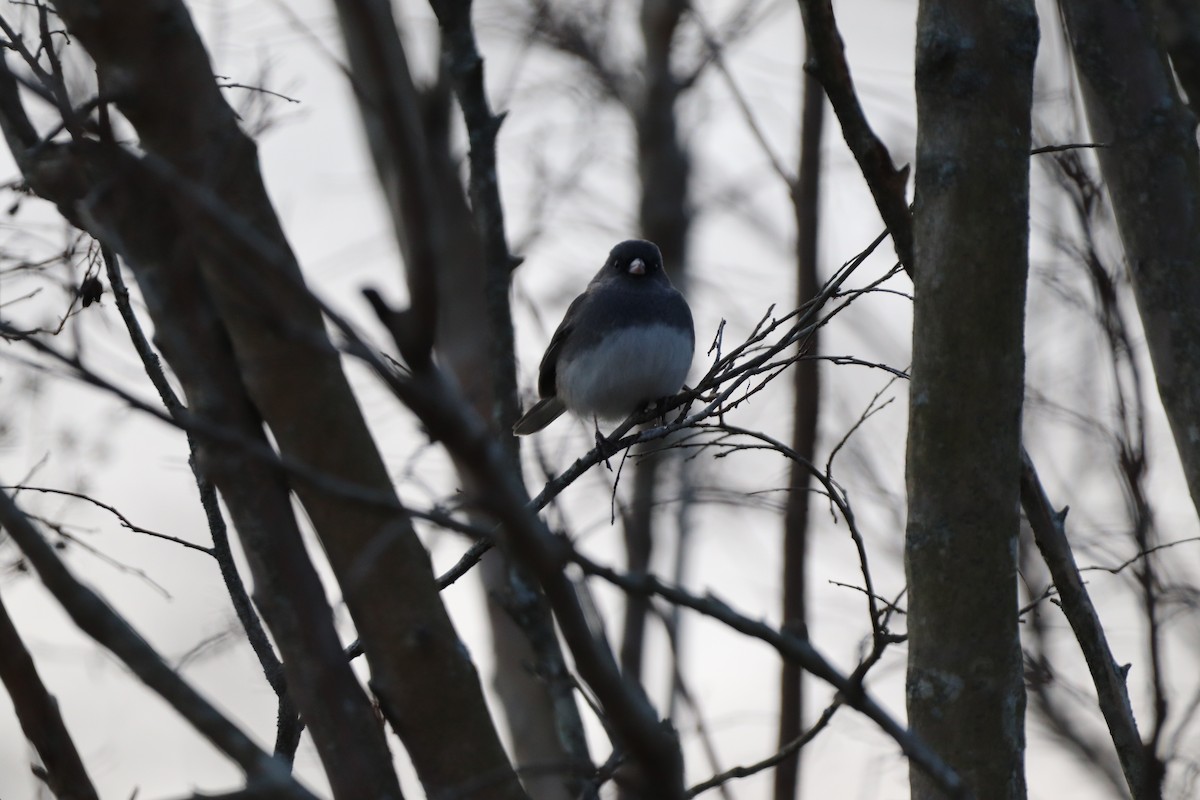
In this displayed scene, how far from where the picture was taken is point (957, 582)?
1.80 meters

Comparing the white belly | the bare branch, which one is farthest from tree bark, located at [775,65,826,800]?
the bare branch

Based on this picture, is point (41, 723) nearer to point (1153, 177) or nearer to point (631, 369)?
point (1153, 177)

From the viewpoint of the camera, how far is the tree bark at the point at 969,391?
180 centimetres

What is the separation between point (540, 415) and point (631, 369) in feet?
2.18

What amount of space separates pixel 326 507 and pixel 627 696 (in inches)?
21.4

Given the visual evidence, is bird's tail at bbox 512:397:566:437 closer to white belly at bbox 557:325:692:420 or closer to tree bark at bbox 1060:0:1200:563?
white belly at bbox 557:325:692:420

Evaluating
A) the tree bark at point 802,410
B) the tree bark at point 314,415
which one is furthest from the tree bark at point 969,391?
the tree bark at point 802,410

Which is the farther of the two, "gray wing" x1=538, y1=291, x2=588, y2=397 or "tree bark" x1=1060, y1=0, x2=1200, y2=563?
"gray wing" x1=538, y1=291, x2=588, y2=397

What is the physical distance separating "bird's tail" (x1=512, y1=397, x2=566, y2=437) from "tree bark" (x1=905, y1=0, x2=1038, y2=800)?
8.65 ft

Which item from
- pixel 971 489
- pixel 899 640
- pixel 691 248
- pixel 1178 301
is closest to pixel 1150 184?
pixel 1178 301

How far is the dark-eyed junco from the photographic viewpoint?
156 inches

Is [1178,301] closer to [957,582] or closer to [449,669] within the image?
[957,582]

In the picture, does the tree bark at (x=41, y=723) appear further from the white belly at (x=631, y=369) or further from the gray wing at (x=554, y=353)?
the gray wing at (x=554, y=353)

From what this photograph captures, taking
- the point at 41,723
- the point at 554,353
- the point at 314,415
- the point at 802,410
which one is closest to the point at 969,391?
the point at 314,415
